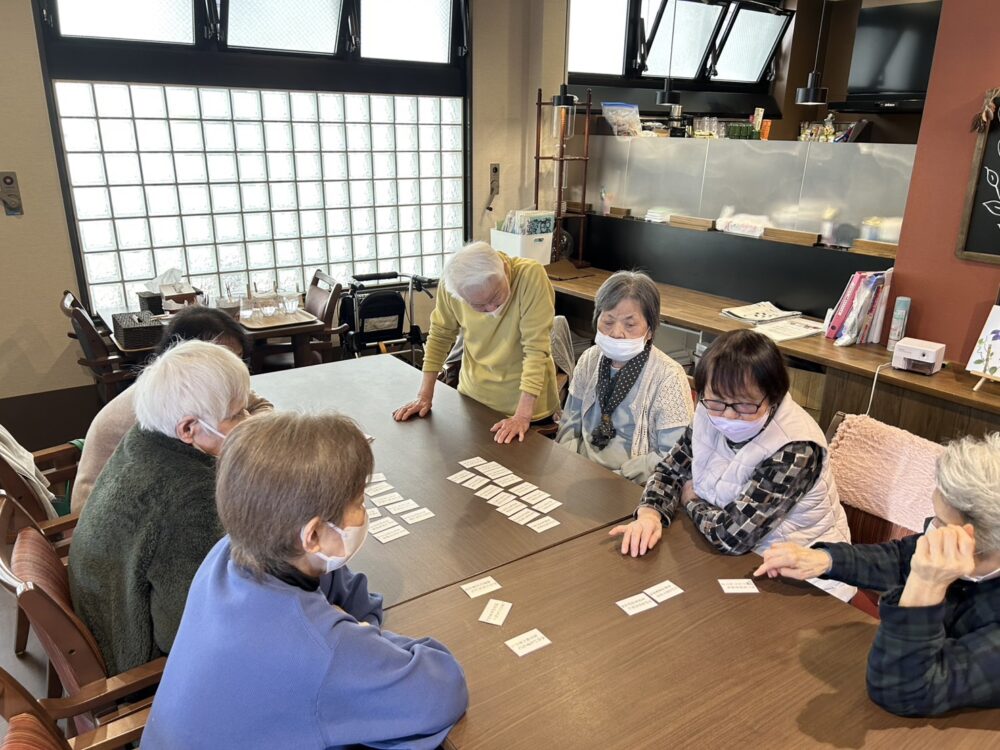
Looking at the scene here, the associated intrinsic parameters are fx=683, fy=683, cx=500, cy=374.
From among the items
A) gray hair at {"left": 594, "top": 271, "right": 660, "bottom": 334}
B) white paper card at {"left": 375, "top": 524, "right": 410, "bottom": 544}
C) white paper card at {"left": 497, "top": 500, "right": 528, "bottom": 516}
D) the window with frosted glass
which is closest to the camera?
white paper card at {"left": 375, "top": 524, "right": 410, "bottom": 544}

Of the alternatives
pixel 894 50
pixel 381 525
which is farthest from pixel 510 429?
pixel 894 50

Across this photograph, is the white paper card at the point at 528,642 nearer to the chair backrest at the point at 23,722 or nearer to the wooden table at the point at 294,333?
the chair backrest at the point at 23,722

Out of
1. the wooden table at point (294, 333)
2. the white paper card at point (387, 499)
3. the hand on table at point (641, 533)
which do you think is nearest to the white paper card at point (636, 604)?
the hand on table at point (641, 533)

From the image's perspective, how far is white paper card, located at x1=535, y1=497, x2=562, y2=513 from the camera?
6.17ft

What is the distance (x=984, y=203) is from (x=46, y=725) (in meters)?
3.48

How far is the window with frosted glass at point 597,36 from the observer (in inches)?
215

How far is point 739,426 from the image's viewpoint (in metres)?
1.65

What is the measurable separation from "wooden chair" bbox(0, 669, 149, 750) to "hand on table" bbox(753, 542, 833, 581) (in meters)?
1.35

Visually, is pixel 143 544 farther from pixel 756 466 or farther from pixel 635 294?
pixel 635 294

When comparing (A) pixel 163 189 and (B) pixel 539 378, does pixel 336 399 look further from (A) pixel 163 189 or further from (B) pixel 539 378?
(A) pixel 163 189

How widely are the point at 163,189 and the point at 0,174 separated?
859 millimetres

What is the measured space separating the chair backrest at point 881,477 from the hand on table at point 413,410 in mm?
1377

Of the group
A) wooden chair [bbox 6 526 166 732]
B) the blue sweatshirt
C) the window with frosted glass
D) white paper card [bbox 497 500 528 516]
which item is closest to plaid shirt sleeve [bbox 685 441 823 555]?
white paper card [bbox 497 500 528 516]

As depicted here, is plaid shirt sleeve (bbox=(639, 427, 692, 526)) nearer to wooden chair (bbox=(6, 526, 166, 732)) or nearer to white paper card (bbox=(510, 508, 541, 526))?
white paper card (bbox=(510, 508, 541, 526))
